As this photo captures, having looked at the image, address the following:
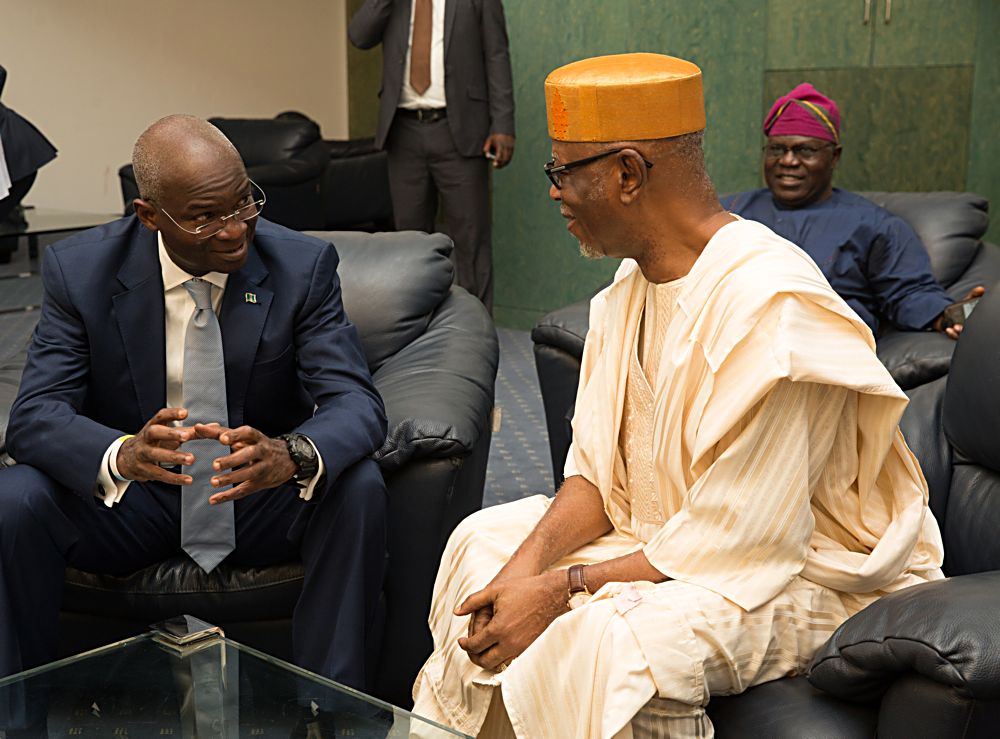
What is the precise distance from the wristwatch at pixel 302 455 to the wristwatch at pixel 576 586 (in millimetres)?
617

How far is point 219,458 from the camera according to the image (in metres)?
2.23

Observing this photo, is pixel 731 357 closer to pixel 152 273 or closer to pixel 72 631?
pixel 152 273

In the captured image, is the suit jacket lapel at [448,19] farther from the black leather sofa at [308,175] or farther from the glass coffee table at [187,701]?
the glass coffee table at [187,701]

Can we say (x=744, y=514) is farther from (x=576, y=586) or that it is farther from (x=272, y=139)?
(x=272, y=139)

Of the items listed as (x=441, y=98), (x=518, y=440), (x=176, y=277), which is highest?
(x=441, y=98)

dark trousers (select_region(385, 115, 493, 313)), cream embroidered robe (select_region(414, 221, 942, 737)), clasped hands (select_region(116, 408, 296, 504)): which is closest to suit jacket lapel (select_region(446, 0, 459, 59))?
dark trousers (select_region(385, 115, 493, 313))

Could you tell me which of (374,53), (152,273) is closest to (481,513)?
(152,273)

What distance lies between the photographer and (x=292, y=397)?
2.72 metres

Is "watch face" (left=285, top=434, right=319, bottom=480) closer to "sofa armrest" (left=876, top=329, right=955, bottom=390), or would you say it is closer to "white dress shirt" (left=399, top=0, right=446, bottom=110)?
"sofa armrest" (left=876, top=329, right=955, bottom=390)

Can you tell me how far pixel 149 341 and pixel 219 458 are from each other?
0.45 meters

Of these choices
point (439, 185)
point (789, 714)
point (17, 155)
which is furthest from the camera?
point (17, 155)

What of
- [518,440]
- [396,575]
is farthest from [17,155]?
[396,575]

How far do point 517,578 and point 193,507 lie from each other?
0.81m

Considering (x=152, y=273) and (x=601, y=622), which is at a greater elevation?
(x=152, y=273)
